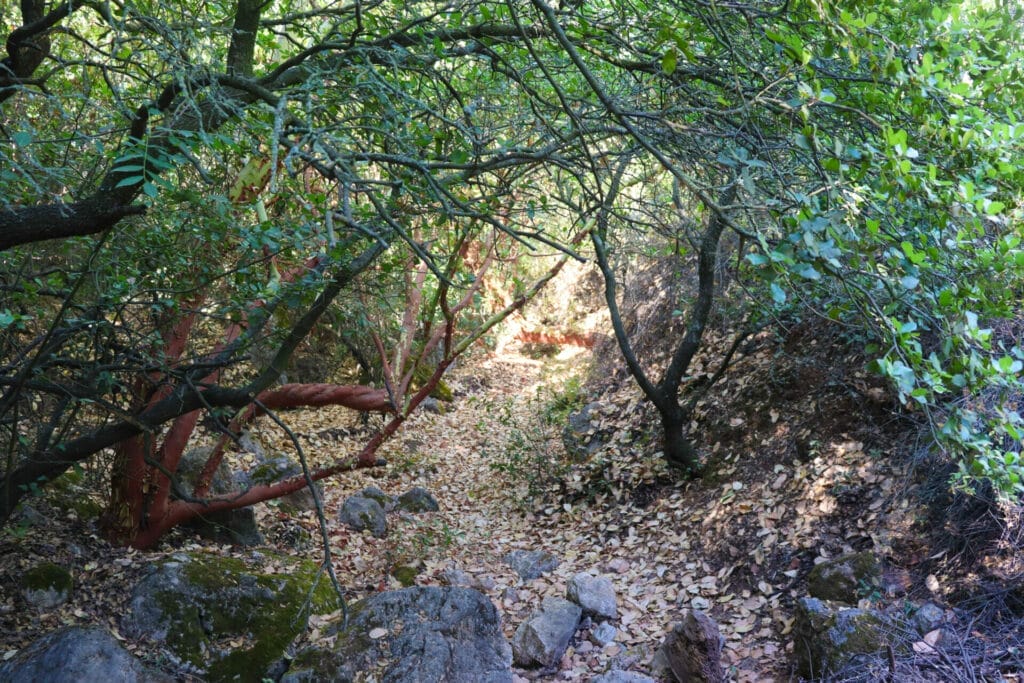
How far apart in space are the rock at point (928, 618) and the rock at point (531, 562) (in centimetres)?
307

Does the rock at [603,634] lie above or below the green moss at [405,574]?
below

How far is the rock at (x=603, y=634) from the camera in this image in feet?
16.5

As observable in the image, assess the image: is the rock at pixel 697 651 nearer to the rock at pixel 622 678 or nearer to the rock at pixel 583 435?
the rock at pixel 622 678

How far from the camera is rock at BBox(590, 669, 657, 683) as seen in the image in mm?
4324

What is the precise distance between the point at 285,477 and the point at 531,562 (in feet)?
8.76

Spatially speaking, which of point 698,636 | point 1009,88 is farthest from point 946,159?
point 698,636

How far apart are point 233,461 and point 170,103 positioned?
518cm

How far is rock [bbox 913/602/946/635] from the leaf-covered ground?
201 mm

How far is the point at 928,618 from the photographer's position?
391cm

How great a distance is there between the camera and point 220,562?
16.9ft

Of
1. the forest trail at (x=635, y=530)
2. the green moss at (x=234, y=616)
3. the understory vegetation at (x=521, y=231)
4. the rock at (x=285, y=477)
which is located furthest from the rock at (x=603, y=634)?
the rock at (x=285, y=477)

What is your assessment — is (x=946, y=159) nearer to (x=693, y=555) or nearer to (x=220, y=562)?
(x=693, y=555)

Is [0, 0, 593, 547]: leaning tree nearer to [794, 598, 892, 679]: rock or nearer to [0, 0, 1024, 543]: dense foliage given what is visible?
[0, 0, 1024, 543]: dense foliage

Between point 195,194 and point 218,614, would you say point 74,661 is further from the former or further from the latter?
point 195,194
